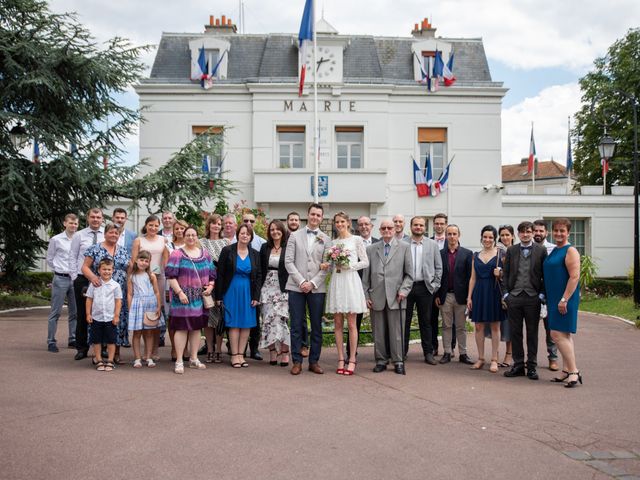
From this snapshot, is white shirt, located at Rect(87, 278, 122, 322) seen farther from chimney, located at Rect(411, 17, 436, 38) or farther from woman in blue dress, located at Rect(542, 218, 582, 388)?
chimney, located at Rect(411, 17, 436, 38)

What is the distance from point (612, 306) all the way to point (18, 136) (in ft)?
56.0

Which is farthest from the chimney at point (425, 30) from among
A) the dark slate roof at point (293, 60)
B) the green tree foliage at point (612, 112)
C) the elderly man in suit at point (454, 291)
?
the elderly man in suit at point (454, 291)

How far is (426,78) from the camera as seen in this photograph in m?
25.1

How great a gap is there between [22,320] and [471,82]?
62.2ft

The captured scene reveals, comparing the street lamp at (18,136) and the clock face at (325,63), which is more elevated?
the clock face at (325,63)

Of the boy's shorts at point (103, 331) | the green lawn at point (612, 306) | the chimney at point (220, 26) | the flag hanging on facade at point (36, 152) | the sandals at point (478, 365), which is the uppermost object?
the chimney at point (220, 26)

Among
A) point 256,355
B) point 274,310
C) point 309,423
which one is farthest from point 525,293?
point 256,355

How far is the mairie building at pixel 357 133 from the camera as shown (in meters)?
24.5

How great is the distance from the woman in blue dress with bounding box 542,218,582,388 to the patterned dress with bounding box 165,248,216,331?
452cm

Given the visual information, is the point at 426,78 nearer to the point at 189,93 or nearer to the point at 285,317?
the point at 189,93

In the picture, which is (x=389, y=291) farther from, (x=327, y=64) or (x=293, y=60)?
(x=293, y=60)

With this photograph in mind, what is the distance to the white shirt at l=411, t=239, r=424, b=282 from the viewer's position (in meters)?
9.12

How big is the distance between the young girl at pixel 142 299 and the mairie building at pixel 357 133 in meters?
15.5

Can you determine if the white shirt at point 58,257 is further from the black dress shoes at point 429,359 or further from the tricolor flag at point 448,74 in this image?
the tricolor flag at point 448,74
